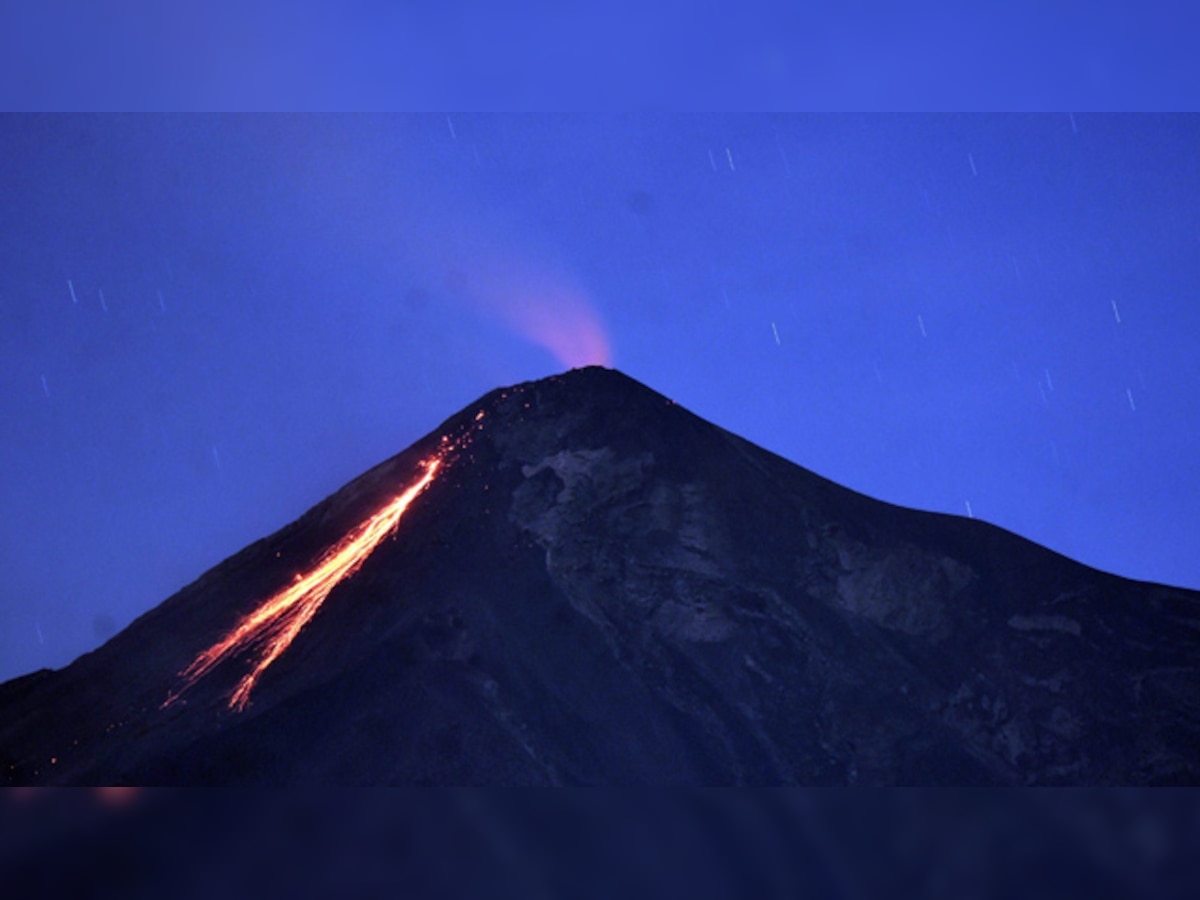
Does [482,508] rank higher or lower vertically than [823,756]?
higher

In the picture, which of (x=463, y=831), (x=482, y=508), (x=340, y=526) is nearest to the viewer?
(x=463, y=831)

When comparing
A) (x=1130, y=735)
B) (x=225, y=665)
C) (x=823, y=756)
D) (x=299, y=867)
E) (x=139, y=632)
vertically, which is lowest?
(x=1130, y=735)

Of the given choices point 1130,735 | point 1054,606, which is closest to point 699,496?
point 1054,606

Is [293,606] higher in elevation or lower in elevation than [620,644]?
higher

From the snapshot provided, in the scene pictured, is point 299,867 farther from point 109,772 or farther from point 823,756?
point 823,756

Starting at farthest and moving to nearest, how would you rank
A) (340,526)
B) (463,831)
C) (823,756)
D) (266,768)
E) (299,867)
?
1. (340,526)
2. (823,756)
3. (266,768)
4. (463,831)
5. (299,867)

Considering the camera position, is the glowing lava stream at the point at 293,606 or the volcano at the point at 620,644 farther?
the glowing lava stream at the point at 293,606
